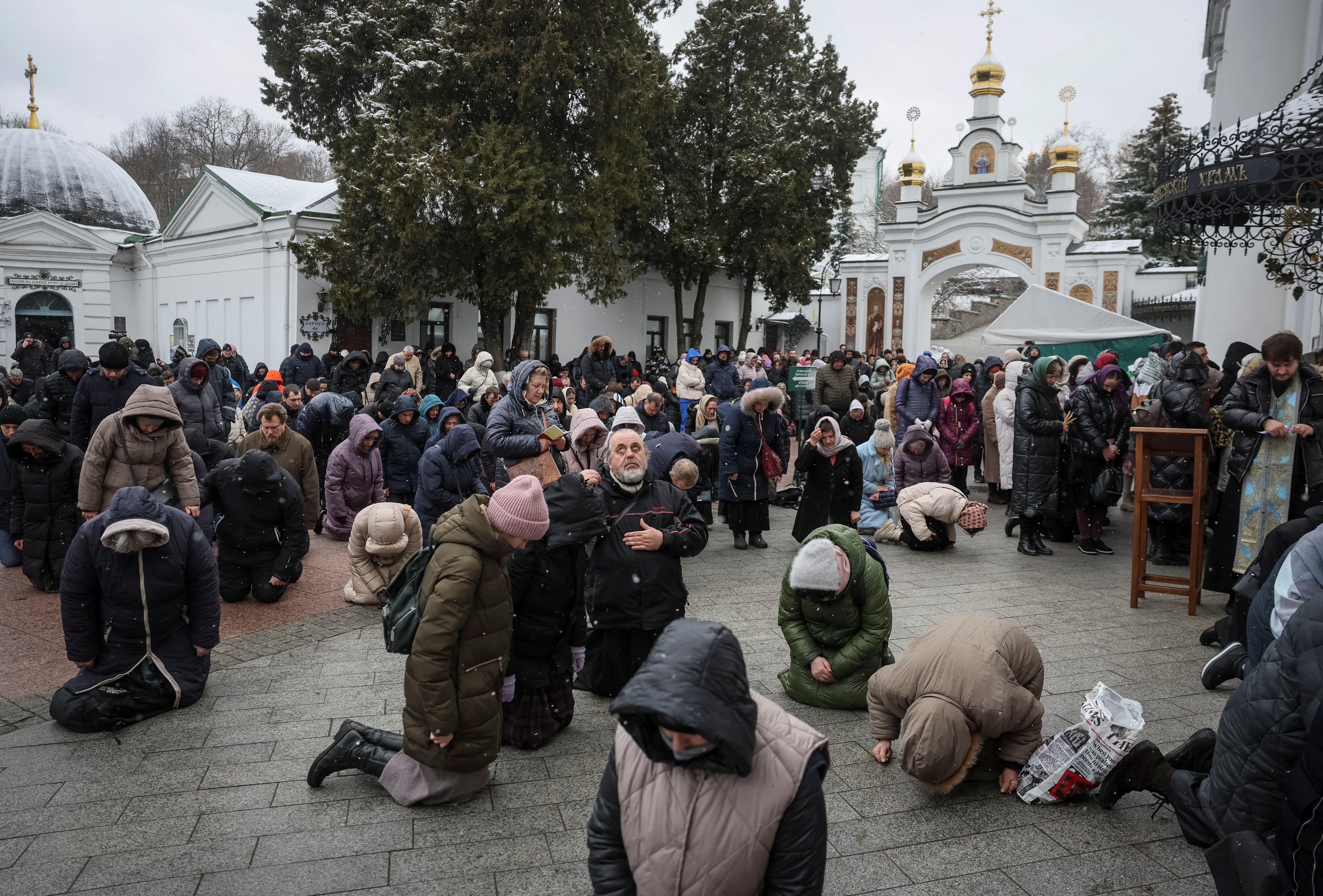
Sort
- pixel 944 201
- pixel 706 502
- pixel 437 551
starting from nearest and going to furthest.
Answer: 1. pixel 437 551
2. pixel 706 502
3. pixel 944 201

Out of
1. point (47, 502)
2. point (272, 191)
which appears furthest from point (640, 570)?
point (272, 191)

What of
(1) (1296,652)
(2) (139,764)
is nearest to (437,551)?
(2) (139,764)

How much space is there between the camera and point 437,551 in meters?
4.01

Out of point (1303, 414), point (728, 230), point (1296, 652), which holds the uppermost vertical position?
point (728, 230)

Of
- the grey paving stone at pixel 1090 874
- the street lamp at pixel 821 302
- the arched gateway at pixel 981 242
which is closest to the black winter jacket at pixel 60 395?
the grey paving stone at pixel 1090 874

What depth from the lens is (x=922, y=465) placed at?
10266 mm

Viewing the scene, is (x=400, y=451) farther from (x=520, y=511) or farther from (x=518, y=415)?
(x=520, y=511)

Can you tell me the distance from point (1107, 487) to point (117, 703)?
886cm

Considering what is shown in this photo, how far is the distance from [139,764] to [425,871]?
1.93 meters

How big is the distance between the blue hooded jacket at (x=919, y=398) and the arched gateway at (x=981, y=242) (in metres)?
23.2

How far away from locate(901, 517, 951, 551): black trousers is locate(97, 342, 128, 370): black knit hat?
7913 mm

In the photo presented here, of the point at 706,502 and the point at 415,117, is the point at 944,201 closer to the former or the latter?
the point at 415,117

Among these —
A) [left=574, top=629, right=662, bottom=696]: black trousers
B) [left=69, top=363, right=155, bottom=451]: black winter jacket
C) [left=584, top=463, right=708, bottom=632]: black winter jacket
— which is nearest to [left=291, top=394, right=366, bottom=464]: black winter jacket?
[left=69, top=363, right=155, bottom=451]: black winter jacket

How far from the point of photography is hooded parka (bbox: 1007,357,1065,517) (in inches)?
364
